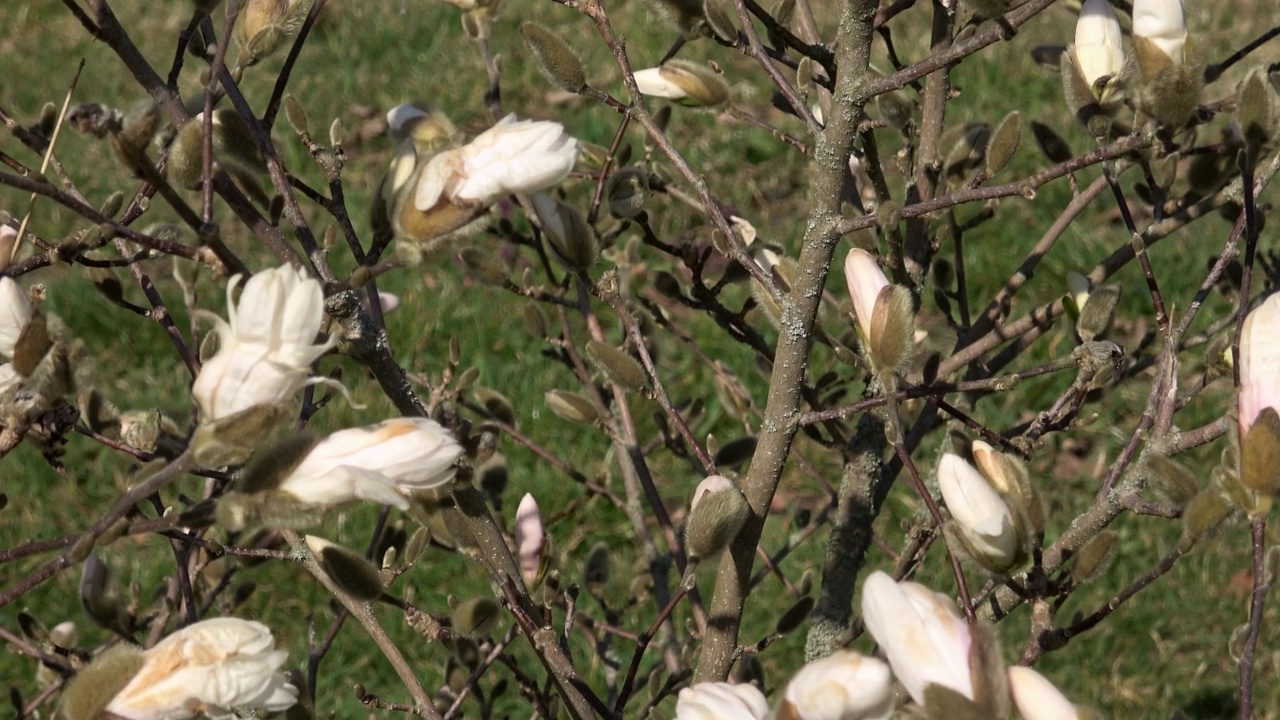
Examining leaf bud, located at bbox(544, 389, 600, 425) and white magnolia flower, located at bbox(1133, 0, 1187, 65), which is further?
leaf bud, located at bbox(544, 389, 600, 425)

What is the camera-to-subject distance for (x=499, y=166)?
0.84m

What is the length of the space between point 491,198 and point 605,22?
0.40m

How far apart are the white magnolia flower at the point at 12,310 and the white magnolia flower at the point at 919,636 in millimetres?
604

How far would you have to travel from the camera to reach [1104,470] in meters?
2.95

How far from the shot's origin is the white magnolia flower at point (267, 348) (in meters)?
0.79

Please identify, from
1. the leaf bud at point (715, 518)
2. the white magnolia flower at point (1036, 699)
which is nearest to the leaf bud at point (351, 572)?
the leaf bud at point (715, 518)

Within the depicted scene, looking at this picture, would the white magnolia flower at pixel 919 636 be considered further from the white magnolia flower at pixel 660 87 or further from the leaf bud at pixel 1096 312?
the white magnolia flower at pixel 660 87

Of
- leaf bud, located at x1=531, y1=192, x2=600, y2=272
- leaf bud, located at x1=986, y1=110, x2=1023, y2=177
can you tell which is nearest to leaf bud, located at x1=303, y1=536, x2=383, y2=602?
leaf bud, located at x1=531, y1=192, x2=600, y2=272

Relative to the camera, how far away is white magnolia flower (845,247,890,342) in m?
1.06

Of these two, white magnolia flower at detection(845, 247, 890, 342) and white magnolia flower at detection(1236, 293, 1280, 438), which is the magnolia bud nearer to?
white magnolia flower at detection(845, 247, 890, 342)

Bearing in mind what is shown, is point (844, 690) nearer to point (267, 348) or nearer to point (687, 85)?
point (267, 348)

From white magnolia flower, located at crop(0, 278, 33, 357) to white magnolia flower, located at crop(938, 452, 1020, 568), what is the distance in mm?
648

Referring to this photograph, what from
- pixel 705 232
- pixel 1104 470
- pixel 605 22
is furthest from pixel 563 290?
pixel 1104 470

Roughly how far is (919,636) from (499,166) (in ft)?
1.25
